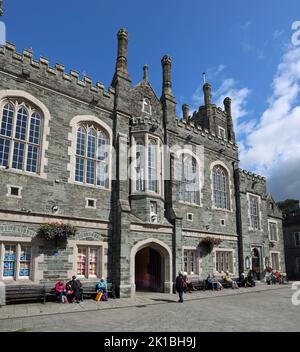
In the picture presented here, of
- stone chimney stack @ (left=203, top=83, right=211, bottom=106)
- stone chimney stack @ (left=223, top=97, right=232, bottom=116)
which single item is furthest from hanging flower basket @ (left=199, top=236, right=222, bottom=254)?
stone chimney stack @ (left=223, top=97, right=232, bottom=116)

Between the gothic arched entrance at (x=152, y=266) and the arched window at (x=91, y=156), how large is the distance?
15.1 feet

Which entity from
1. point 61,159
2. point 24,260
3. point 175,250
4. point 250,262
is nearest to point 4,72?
point 61,159

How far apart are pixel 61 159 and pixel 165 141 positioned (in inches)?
320

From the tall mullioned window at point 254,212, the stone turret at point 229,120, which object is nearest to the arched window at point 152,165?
the stone turret at point 229,120

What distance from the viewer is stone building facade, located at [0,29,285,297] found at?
49.4 ft

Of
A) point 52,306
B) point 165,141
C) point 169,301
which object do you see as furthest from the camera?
point 165,141

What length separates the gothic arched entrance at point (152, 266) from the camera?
18.5 meters

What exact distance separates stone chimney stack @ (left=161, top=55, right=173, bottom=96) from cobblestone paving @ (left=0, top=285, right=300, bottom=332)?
14946mm

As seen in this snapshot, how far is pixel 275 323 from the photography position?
35.2 ft

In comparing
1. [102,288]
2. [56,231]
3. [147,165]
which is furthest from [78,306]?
[147,165]

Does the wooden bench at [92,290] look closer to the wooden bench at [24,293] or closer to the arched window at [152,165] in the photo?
the wooden bench at [24,293]

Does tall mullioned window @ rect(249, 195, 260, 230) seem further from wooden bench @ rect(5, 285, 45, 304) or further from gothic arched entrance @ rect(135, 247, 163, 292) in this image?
wooden bench @ rect(5, 285, 45, 304)

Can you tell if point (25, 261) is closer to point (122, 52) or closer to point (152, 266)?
point (152, 266)
